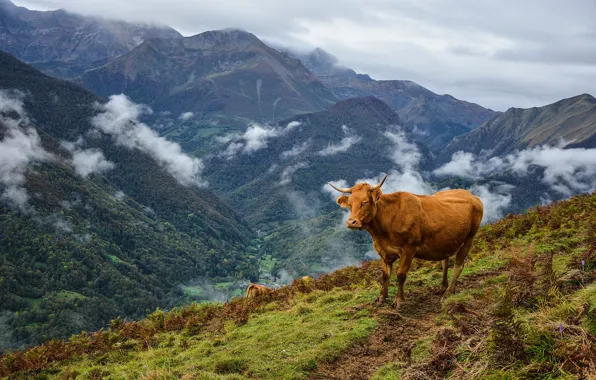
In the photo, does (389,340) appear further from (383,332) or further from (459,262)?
(459,262)

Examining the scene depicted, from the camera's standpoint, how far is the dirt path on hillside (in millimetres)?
8000

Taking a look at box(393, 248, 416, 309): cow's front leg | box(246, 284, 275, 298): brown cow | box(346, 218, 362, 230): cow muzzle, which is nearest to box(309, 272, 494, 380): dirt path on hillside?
box(393, 248, 416, 309): cow's front leg

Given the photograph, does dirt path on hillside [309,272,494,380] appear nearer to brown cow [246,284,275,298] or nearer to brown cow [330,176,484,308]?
brown cow [330,176,484,308]

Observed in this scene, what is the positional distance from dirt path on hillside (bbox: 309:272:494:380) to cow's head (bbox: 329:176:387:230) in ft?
8.10

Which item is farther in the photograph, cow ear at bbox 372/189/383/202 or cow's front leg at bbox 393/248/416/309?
cow's front leg at bbox 393/248/416/309

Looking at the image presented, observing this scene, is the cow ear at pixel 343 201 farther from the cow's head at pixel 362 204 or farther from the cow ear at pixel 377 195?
the cow ear at pixel 377 195

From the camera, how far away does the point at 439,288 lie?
507 inches

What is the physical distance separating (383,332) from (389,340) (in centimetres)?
47

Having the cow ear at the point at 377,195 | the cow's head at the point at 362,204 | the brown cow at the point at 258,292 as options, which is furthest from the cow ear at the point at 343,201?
the brown cow at the point at 258,292

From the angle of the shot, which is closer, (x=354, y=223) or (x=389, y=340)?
(x=389, y=340)

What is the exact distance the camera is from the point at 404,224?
11.0 metres

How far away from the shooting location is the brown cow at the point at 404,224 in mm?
10852

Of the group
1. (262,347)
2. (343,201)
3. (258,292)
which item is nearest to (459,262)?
(343,201)

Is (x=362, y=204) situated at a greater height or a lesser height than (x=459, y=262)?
greater
